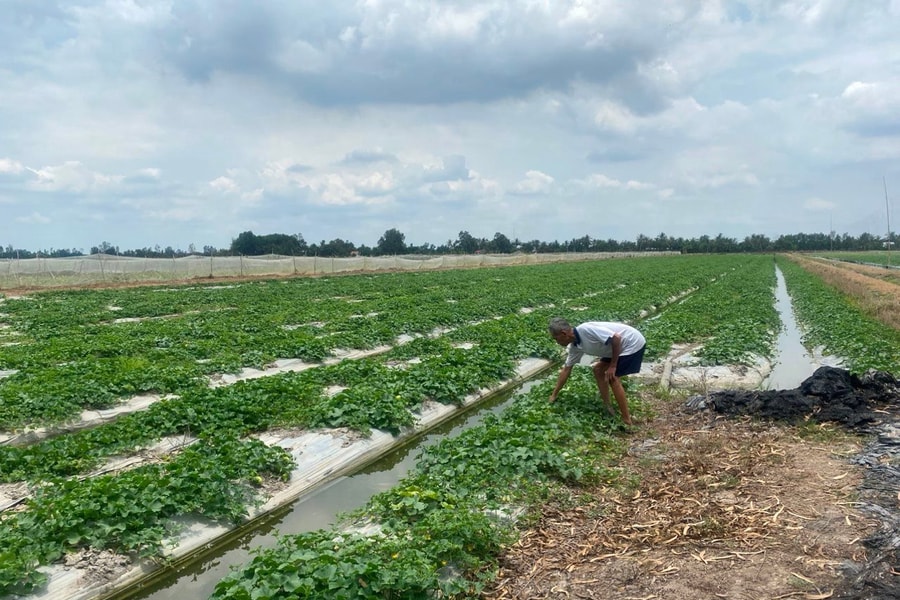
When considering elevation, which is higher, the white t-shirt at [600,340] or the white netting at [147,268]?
the white netting at [147,268]

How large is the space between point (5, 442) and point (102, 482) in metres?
3.18

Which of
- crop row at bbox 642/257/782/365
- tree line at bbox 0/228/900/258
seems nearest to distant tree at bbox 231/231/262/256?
tree line at bbox 0/228/900/258

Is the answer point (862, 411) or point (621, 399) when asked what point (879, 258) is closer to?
point (862, 411)

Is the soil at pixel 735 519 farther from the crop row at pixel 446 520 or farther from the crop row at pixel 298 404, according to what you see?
the crop row at pixel 298 404

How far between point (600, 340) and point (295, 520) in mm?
4119

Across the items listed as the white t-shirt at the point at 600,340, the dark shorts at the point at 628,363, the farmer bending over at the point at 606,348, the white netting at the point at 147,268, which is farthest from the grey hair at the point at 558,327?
the white netting at the point at 147,268

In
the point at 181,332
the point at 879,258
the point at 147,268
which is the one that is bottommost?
the point at 879,258

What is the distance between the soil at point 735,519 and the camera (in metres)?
4.18

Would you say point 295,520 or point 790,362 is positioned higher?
point 295,520

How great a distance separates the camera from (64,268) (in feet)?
119

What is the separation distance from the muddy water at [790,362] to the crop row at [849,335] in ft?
0.99

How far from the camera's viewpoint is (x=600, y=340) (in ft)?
25.1

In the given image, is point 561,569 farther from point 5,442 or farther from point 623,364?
point 5,442

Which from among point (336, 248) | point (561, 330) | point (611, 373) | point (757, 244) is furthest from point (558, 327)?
point (757, 244)
